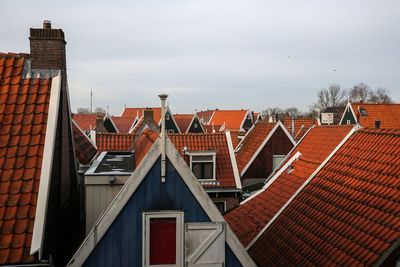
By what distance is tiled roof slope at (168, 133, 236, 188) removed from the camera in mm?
18359

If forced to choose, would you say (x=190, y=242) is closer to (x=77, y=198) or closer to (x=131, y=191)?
(x=131, y=191)

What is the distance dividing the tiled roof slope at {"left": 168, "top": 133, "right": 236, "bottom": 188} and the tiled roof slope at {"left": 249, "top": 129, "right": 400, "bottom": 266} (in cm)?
700

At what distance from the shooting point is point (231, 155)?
1920 centimetres

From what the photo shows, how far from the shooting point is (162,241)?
6.41 m

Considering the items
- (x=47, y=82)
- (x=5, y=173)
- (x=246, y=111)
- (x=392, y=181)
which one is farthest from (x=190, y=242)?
(x=246, y=111)

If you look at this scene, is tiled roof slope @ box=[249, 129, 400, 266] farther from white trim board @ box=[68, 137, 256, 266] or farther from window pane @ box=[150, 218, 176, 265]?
window pane @ box=[150, 218, 176, 265]

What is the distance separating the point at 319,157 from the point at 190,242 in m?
7.71

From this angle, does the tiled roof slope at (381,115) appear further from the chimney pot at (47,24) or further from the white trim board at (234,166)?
the chimney pot at (47,24)

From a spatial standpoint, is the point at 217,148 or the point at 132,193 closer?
the point at 132,193

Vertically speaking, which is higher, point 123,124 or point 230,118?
point 230,118

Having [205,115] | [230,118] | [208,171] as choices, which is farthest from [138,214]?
[205,115]

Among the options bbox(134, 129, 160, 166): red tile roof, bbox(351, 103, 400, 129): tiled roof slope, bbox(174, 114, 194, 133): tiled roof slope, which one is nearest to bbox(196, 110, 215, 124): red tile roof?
bbox(174, 114, 194, 133): tiled roof slope

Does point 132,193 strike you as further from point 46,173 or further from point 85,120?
point 85,120

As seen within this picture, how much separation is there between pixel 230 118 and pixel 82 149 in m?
71.5
